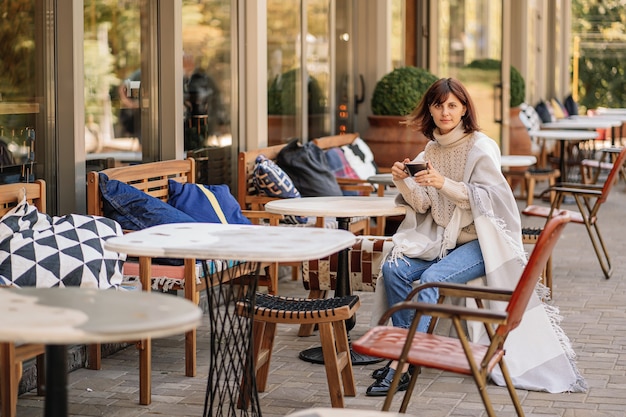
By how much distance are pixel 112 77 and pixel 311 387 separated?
202cm

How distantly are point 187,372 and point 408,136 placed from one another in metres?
4.83

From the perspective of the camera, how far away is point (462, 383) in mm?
4930

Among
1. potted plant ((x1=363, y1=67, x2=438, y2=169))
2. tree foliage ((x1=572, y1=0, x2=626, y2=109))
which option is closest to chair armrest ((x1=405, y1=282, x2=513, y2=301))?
potted plant ((x1=363, y1=67, x2=438, y2=169))

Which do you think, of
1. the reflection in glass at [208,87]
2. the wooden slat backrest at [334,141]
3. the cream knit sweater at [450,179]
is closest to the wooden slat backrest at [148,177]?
the reflection in glass at [208,87]

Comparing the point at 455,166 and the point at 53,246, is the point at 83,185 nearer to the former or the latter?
the point at 53,246

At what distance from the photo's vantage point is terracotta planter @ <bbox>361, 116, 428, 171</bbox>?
9.41 m

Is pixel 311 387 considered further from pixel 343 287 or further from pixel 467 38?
pixel 467 38

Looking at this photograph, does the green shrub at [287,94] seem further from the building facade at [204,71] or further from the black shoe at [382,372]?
the black shoe at [382,372]

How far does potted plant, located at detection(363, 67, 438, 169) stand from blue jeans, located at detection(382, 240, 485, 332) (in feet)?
14.9

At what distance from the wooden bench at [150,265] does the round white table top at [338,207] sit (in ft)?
1.67

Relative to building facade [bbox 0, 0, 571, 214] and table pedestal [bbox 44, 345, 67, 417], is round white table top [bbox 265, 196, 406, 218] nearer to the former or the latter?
building facade [bbox 0, 0, 571, 214]

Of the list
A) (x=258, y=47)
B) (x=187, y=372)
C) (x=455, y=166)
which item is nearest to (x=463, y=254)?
(x=455, y=166)

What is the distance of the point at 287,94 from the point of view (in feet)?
28.0

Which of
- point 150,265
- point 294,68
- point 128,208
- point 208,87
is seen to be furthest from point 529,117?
point 150,265
